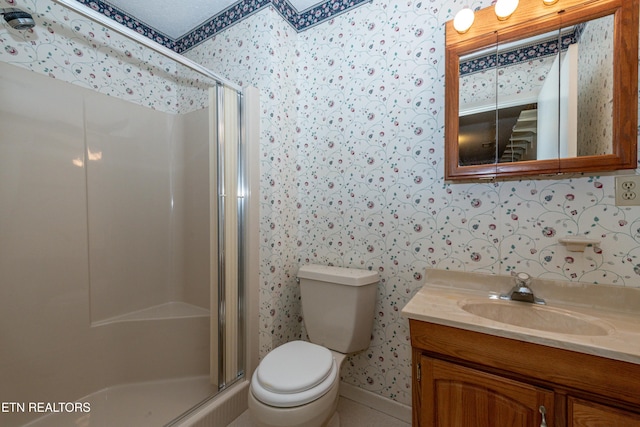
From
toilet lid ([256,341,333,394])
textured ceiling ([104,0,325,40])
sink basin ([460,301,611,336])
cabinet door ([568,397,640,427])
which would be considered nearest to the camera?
cabinet door ([568,397,640,427])

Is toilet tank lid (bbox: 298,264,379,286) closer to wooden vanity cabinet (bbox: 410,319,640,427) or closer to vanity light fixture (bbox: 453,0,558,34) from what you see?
wooden vanity cabinet (bbox: 410,319,640,427)

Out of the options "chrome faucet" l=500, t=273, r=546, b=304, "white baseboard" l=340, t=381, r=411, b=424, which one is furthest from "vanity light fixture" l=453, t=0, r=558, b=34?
"white baseboard" l=340, t=381, r=411, b=424

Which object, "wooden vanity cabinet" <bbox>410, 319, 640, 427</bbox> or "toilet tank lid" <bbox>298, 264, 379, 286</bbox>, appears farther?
"toilet tank lid" <bbox>298, 264, 379, 286</bbox>

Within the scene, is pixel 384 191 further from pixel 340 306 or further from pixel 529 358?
pixel 529 358

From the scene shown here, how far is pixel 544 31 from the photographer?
1033mm

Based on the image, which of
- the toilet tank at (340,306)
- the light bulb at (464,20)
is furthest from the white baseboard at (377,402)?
the light bulb at (464,20)

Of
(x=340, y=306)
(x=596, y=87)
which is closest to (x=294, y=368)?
(x=340, y=306)

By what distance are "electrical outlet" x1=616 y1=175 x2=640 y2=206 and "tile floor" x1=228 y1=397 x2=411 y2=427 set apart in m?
1.40

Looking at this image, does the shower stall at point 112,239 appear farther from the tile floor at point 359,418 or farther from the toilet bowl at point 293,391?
the toilet bowl at point 293,391

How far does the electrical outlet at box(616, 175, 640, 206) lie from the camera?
3.18ft

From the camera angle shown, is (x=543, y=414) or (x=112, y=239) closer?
(x=543, y=414)

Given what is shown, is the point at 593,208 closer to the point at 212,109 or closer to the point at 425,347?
the point at 425,347

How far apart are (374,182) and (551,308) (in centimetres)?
92

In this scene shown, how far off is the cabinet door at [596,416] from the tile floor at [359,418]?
0.87 metres
